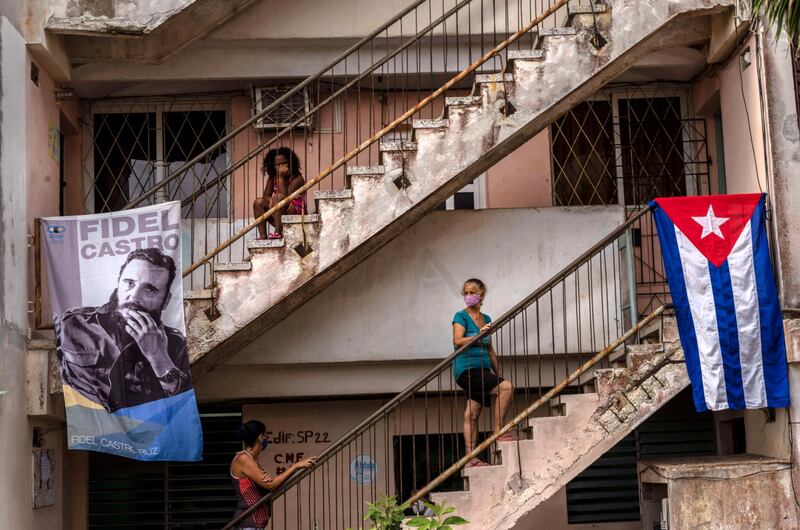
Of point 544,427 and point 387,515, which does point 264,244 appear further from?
point 387,515

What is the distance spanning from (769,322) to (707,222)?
1145mm

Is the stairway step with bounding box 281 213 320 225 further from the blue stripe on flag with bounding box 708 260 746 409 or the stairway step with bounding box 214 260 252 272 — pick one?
the blue stripe on flag with bounding box 708 260 746 409

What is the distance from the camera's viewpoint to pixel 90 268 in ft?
37.8

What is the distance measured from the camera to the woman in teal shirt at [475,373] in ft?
Answer: 37.7

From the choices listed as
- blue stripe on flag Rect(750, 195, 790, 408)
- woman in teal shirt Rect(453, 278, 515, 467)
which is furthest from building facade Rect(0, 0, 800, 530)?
woman in teal shirt Rect(453, 278, 515, 467)

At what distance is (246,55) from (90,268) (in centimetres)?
367

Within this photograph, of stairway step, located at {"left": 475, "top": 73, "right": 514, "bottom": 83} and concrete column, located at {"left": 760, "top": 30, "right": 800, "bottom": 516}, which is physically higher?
stairway step, located at {"left": 475, "top": 73, "right": 514, "bottom": 83}

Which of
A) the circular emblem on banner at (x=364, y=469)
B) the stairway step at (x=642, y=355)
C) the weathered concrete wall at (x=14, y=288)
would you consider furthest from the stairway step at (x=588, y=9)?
the circular emblem on banner at (x=364, y=469)

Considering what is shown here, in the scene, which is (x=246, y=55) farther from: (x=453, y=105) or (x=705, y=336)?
(x=705, y=336)

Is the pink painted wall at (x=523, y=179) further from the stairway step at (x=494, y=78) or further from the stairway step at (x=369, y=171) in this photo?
the stairway step at (x=369, y=171)

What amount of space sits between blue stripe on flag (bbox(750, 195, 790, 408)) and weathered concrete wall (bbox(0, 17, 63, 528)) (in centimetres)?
726

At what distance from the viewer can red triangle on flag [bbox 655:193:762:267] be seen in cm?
1146

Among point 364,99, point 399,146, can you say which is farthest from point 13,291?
point 364,99

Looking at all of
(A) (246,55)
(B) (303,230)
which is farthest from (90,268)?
(A) (246,55)
